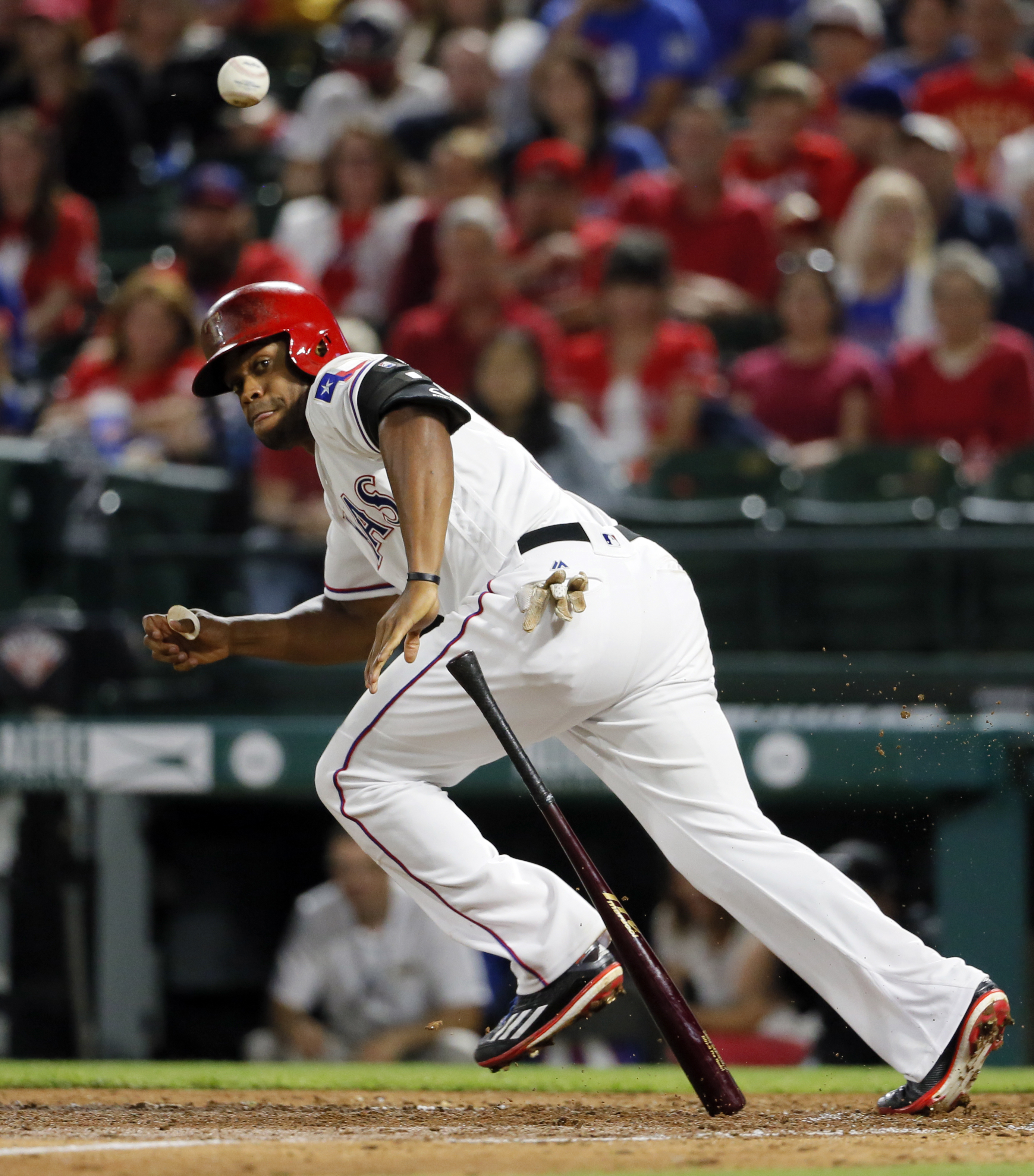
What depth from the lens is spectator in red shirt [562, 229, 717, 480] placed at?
6875 millimetres

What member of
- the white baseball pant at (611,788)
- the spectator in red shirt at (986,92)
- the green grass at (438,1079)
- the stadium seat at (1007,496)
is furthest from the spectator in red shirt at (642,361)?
the white baseball pant at (611,788)

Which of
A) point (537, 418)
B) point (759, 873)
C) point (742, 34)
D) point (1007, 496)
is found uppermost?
point (742, 34)

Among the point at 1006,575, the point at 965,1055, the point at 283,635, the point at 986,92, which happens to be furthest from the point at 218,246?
the point at 965,1055

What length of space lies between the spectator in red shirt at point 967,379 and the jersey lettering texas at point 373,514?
3527 mm

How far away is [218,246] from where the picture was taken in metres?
8.05

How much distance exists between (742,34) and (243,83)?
5.41m

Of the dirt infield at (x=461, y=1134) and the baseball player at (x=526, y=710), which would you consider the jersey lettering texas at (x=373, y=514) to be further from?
A: the dirt infield at (x=461, y=1134)

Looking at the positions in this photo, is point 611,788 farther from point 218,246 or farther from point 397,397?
point 218,246

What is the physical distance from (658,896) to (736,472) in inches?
60.8

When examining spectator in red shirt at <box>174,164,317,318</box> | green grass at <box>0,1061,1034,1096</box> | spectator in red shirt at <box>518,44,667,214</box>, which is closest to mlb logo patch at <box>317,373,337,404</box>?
green grass at <box>0,1061,1034,1096</box>

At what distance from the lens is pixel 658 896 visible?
21.2 feet

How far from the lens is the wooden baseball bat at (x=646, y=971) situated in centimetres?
337

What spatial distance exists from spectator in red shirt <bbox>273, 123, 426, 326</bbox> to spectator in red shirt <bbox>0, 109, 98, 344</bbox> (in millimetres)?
1117

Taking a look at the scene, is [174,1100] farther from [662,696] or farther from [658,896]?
[658,896]
